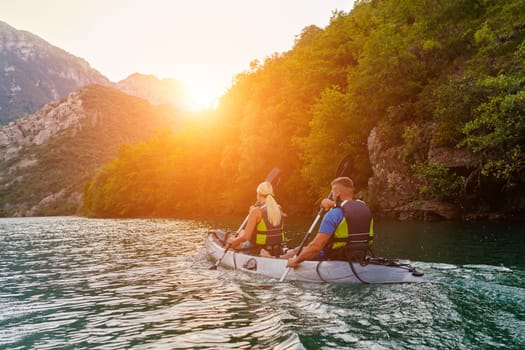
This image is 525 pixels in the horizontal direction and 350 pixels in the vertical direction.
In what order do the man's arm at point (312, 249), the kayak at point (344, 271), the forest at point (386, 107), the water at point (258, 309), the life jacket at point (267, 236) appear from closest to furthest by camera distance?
1. the water at point (258, 309)
2. the kayak at point (344, 271)
3. the man's arm at point (312, 249)
4. the life jacket at point (267, 236)
5. the forest at point (386, 107)

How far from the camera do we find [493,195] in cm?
2153

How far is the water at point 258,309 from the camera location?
4652 millimetres

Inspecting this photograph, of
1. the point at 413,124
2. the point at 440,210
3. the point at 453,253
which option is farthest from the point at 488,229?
the point at 413,124

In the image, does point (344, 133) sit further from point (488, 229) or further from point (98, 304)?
point (98, 304)

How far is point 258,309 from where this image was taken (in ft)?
20.7

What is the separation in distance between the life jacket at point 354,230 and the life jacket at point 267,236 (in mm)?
2422

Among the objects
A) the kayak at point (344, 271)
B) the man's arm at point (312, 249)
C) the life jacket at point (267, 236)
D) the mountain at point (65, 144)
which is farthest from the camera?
the mountain at point (65, 144)

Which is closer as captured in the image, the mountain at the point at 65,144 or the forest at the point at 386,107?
the forest at the point at 386,107

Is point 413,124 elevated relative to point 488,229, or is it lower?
elevated

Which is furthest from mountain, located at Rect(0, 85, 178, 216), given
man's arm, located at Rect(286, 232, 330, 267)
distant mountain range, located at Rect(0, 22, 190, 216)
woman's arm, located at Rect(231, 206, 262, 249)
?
man's arm, located at Rect(286, 232, 330, 267)

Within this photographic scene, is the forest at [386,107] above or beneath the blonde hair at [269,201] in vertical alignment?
above

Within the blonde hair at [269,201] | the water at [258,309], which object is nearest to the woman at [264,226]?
the blonde hair at [269,201]

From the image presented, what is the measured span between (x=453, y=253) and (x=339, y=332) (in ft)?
25.6

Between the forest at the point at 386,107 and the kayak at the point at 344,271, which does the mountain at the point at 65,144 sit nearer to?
the forest at the point at 386,107
